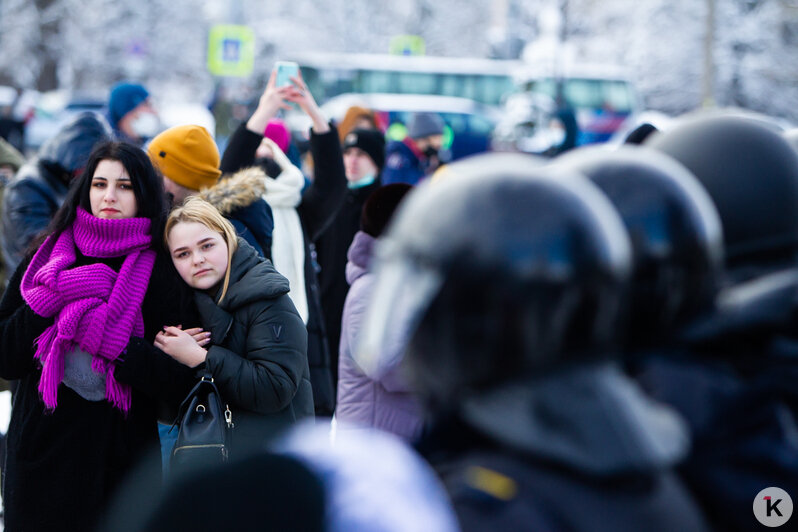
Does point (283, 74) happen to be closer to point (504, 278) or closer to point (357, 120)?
point (357, 120)

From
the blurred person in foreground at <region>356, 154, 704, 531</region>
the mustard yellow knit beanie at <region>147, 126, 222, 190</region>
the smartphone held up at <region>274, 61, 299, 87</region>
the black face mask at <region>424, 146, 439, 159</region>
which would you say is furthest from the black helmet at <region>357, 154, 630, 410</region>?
the black face mask at <region>424, 146, 439, 159</region>

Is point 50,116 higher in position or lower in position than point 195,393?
lower

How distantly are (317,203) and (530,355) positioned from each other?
3.72 metres

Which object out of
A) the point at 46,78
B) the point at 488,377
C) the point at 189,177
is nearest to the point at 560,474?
the point at 488,377

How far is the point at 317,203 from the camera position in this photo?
4.90m

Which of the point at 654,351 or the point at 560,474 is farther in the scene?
the point at 654,351

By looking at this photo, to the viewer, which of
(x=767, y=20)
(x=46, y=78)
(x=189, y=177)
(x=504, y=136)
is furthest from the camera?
(x=46, y=78)

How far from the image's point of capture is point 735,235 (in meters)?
1.73

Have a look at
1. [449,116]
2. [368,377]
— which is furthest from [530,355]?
[449,116]

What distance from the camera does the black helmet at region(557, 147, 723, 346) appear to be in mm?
1442

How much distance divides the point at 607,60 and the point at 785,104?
21.7ft

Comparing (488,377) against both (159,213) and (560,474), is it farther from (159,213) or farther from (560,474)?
(159,213)

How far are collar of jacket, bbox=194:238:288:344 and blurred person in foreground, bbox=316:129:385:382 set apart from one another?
7.72 feet

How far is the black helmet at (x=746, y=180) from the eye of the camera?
1732 mm
